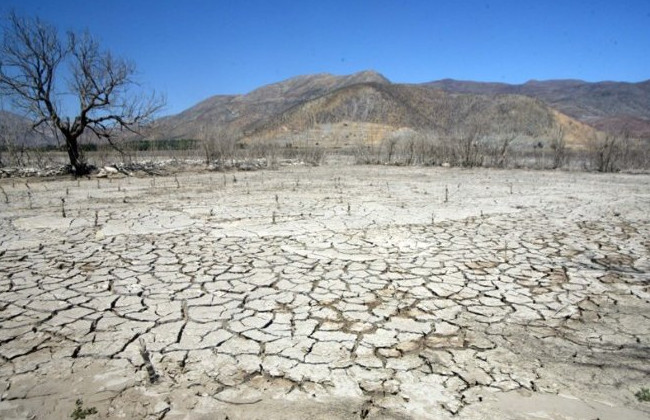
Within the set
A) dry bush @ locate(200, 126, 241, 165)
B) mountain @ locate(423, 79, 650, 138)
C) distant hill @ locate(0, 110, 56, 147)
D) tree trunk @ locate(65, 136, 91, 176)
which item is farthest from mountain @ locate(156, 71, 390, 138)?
tree trunk @ locate(65, 136, 91, 176)

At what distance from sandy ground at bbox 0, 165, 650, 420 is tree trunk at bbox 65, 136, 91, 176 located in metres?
8.94

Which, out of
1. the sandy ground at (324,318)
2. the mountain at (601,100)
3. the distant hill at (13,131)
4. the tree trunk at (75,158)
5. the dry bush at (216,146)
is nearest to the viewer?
the sandy ground at (324,318)

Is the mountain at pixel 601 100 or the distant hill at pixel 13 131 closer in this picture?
the distant hill at pixel 13 131

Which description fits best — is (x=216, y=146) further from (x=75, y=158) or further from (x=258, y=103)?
(x=258, y=103)

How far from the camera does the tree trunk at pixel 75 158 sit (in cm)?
1413

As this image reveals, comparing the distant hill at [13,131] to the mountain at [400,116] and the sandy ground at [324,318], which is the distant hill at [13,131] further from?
the mountain at [400,116]

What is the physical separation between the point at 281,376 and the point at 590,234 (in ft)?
17.6

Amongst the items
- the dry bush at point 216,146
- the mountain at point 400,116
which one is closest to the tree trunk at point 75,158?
the dry bush at point 216,146

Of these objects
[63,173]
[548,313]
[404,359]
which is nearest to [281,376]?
[404,359]

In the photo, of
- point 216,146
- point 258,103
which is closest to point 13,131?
point 216,146

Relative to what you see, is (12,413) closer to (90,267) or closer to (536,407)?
(90,267)

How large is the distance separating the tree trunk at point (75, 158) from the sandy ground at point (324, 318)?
8.94 m

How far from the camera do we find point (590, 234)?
19.0ft

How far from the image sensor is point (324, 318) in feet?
10.4
